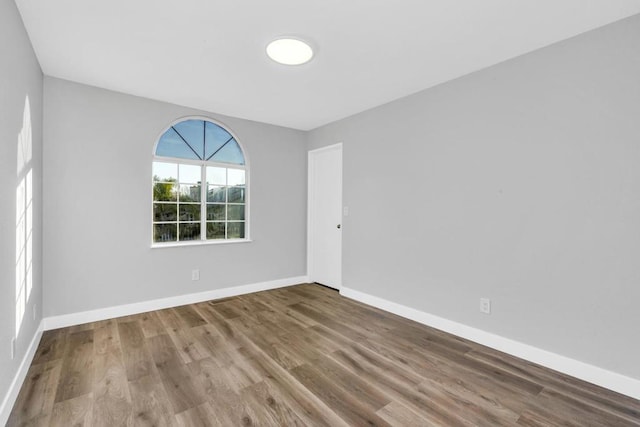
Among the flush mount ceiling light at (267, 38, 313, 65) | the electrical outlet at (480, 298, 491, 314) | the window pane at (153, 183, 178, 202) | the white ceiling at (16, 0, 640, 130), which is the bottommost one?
the electrical outlet at (480, 298, 491, 314)

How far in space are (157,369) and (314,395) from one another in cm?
121

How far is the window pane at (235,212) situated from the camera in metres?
4.15

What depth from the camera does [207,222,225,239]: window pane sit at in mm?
3958

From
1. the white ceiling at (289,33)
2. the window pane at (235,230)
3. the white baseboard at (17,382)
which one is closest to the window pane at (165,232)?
the window pane at (235,230)

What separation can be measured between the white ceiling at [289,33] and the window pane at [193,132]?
55cm

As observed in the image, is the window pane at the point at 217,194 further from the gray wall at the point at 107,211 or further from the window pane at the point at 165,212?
the gray wall at the point at 107,211

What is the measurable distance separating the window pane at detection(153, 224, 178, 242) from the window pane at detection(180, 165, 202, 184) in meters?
0.58

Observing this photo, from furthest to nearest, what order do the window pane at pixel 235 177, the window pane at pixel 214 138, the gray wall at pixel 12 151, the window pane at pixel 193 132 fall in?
the window pane at pixel 235 177 → the window pane at pixel 214 138 → the window pane at pixel 193 132 → the gray wall at pixel 12 151

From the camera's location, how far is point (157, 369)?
7.19 feet

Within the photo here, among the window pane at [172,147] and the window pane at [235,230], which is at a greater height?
the window pane at [172,147]

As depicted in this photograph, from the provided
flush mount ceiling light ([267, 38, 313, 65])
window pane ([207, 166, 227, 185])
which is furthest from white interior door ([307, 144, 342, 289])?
flush mount ceiling light ([267, 38, 313, 65])

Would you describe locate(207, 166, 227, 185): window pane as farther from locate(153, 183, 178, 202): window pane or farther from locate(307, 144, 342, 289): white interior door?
locate(307, 144, 342, 289): white interior door

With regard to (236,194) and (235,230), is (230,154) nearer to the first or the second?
(236,194)

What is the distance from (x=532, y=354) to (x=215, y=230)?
12.0 feet
